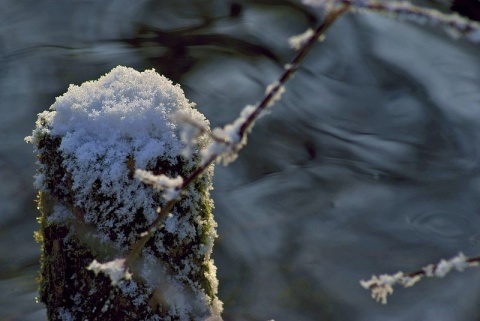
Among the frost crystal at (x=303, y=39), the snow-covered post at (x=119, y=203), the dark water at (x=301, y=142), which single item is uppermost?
the dark water at (x=301, y=142)

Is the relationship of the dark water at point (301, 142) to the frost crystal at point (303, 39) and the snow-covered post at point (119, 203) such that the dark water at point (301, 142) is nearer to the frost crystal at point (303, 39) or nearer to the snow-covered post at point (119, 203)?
the snow-covered post at point (119, 203)

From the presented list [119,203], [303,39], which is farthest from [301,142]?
[303,39]

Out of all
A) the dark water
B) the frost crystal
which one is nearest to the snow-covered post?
the frost crystal

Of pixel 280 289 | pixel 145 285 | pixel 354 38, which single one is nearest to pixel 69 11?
pixel 354 38

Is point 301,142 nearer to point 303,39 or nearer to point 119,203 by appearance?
point 119,203

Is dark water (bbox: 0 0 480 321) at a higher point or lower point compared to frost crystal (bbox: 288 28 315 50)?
higher

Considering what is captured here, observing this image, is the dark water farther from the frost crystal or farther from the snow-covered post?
the frost crystal

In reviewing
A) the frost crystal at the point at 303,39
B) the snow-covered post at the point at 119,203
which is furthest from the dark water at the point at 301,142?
the frost crystal at the point at 303,39
